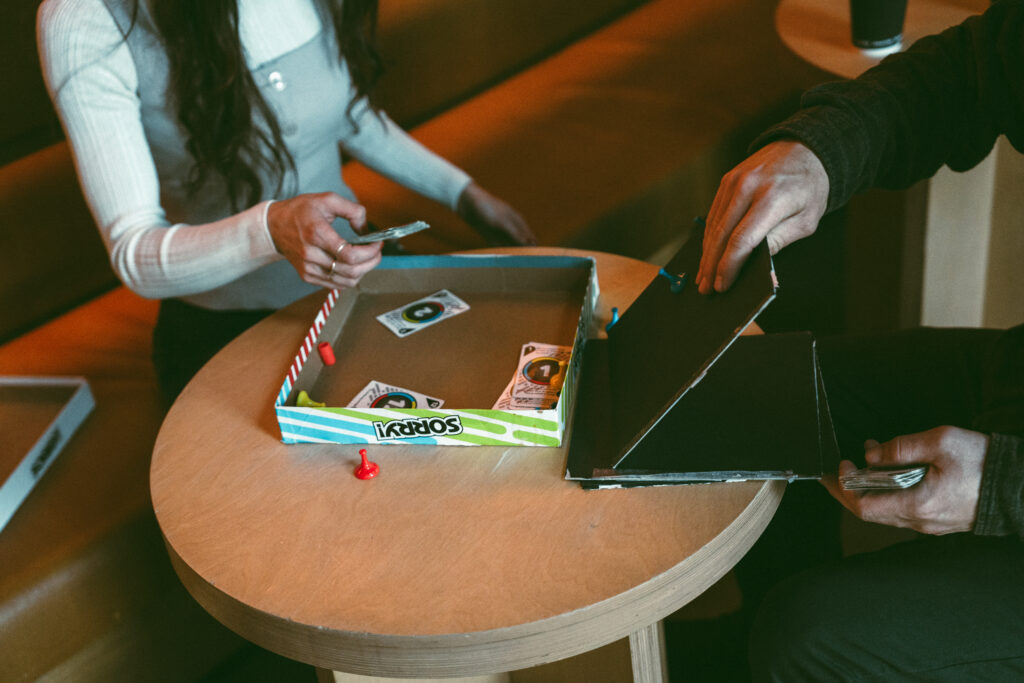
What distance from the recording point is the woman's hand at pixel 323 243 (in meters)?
1.00

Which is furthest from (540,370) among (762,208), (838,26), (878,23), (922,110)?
(838,26)

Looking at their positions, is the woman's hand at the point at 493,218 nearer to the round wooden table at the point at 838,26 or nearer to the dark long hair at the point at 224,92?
the dark long hair at the point at 224,92

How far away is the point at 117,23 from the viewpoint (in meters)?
1.09

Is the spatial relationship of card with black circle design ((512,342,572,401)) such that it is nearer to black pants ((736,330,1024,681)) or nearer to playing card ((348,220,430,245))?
playing card ((348,220,430,245))

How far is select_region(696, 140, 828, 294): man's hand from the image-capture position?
827 mm

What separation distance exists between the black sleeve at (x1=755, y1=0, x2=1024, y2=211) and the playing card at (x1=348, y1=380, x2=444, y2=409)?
50cm

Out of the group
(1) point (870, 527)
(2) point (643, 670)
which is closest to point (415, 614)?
(2) point (643, 670)

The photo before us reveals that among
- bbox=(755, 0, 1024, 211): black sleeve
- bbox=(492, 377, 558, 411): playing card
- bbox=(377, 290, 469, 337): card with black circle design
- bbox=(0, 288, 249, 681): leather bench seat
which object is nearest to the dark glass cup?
bbox=(755, 0, 1024, 211): black sleeve

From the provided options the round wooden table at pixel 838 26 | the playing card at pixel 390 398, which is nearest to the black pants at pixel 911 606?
the playing card at pixel 390 398

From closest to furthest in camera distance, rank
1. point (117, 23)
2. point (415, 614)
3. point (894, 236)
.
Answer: point (415, 614)
point (117, 23)
point (894, 236)

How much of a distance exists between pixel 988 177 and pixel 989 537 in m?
0.87

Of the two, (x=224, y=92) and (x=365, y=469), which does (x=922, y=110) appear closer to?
(x=365, y=469)

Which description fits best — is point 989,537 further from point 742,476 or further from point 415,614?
point 415,614

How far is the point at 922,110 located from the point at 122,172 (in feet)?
3.30
